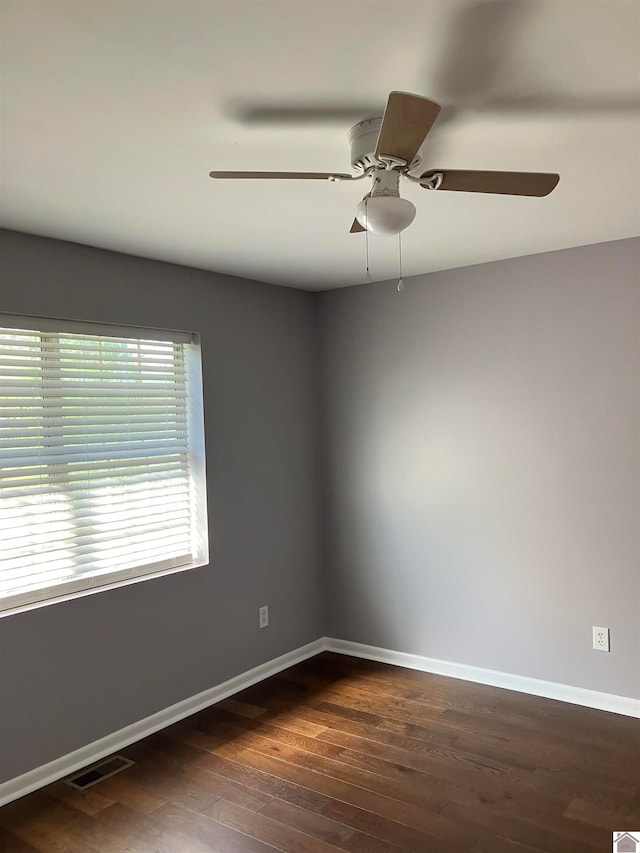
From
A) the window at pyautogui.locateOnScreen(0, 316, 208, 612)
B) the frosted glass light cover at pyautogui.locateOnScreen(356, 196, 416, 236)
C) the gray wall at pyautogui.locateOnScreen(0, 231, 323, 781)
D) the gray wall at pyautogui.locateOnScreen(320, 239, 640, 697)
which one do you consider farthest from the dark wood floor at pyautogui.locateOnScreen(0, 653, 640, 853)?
the frosted glass light cover at pyautogui.locateOnScreen(356, 196, 416, 236)

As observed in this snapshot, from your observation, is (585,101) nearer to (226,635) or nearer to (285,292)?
(285,292)

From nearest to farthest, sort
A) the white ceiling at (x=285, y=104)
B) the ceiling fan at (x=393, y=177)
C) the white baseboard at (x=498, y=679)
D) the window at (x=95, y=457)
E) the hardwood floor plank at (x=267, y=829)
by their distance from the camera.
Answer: the white ceiling at (x=285, y=104) < the ceiling fan at (x=393, y=177) < the hardwood floor plank at (x=267, y=829) < the window at (x=95, y=457) < the white baseboard at (x=498, y=679)

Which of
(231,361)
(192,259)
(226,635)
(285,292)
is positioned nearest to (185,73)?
(192,259)

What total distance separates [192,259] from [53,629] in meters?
1.83

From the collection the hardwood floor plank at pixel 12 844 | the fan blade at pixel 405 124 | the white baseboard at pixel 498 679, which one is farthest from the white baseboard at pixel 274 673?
the fan blade at pixel 405 124

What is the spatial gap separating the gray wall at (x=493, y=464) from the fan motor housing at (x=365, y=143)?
5.89ft

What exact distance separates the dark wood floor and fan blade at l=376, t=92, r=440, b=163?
2206mm

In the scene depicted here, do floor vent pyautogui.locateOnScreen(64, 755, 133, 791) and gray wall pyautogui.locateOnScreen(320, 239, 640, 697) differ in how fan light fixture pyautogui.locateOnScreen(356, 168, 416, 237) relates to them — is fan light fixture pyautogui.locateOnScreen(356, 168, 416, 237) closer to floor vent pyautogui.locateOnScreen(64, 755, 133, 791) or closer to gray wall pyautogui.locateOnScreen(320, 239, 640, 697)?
gray wall pyautogui.locateOnScreen(320, 239, 640, 697)

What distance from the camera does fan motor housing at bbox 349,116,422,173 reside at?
179 cm

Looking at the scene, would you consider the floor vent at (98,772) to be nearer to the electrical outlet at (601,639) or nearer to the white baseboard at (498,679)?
the white baseboard at (498,679)

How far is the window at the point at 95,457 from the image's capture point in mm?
2756

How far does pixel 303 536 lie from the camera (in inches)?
163

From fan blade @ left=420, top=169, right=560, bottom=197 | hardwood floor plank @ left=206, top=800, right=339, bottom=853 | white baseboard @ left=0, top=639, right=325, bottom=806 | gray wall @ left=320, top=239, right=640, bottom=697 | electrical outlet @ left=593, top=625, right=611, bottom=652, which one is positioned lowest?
hardwood floor plank @ left=206, top=800, right=339, bottom=853

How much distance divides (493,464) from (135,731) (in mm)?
2241
